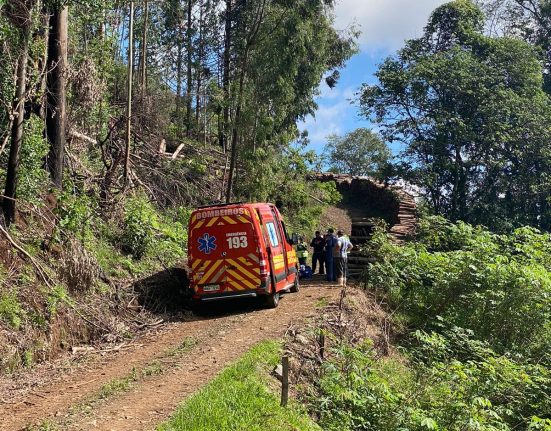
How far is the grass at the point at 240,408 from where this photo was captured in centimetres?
603

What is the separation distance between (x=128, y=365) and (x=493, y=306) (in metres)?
9.23

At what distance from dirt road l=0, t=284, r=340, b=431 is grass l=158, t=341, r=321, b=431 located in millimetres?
324

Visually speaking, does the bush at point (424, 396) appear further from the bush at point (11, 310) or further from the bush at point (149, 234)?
the bush at point (149, 234)

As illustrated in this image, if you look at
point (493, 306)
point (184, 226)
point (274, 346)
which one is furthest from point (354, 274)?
point (274, 346)

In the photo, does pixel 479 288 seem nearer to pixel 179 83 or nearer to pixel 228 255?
pixel 228 255

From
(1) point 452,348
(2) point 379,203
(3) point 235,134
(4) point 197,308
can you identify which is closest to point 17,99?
(4) point 197,308

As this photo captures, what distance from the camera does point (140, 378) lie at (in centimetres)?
785

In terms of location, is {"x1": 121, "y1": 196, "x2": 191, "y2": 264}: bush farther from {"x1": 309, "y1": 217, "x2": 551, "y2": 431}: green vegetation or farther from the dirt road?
{"x1": 309, "y1": 217, "x2": 551, "y2": 431}: green vegetation

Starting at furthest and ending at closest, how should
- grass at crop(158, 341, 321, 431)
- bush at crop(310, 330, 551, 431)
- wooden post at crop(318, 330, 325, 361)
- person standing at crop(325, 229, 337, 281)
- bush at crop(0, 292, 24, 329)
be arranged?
person standing at crop(325, 229, 337, 281) → wooden post at crop(318, 330, 325, 361) → bush at crop(0, 292, 24, 329) → bush at crop(310, 330, 551, 431) → grass at crop(158, 341, 321, 431)

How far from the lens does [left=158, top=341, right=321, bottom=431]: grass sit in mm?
6027

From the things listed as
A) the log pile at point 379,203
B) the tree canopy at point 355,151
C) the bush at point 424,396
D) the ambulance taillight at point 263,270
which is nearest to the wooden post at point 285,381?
the bush at point 424,396

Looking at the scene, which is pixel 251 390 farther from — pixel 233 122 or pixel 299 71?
pixel 299 71

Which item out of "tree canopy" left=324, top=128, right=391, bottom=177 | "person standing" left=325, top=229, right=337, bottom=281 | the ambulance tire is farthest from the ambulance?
"tree canopy" left=324, top=128, right=391, bottom=177

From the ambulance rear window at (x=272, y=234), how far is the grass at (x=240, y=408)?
5.11 m
